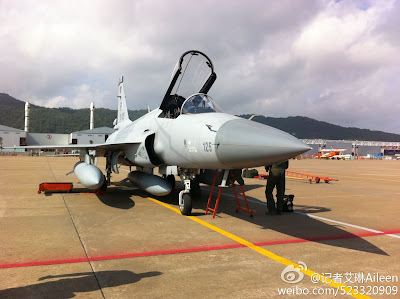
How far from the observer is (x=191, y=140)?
6.17 metres

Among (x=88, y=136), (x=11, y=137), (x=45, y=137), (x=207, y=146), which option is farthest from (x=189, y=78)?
(x=45, y=137)

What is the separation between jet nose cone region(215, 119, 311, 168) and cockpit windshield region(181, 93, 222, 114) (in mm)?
1384

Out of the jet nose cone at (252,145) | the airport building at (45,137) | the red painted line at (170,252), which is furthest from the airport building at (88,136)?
the red painted line at (170,252)

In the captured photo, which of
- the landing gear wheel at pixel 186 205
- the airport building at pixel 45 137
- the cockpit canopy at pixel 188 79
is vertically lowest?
the landing gear wheel at pixel 186 205

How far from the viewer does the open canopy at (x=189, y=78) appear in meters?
7.75

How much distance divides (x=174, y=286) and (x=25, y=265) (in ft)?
6.52

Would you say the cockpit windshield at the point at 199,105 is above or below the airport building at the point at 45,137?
below

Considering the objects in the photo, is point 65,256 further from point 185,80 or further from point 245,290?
point 185,80

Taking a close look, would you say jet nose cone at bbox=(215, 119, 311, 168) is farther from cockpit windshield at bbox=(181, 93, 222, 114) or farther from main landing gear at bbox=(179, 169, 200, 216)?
main landing gear at bbox=(179, 169, 200, 216)

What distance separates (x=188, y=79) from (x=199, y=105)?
1.48 metres

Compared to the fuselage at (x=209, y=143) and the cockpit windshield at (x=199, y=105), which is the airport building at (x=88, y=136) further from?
the cockpit windshield at (x=199, y=105)

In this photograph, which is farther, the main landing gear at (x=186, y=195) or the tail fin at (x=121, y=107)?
the tail fin at (x=121, y=107)

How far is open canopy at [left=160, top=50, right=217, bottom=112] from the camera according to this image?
775 centimetres

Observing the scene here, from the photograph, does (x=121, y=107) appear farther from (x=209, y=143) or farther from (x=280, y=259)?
(x=280, y=259)
